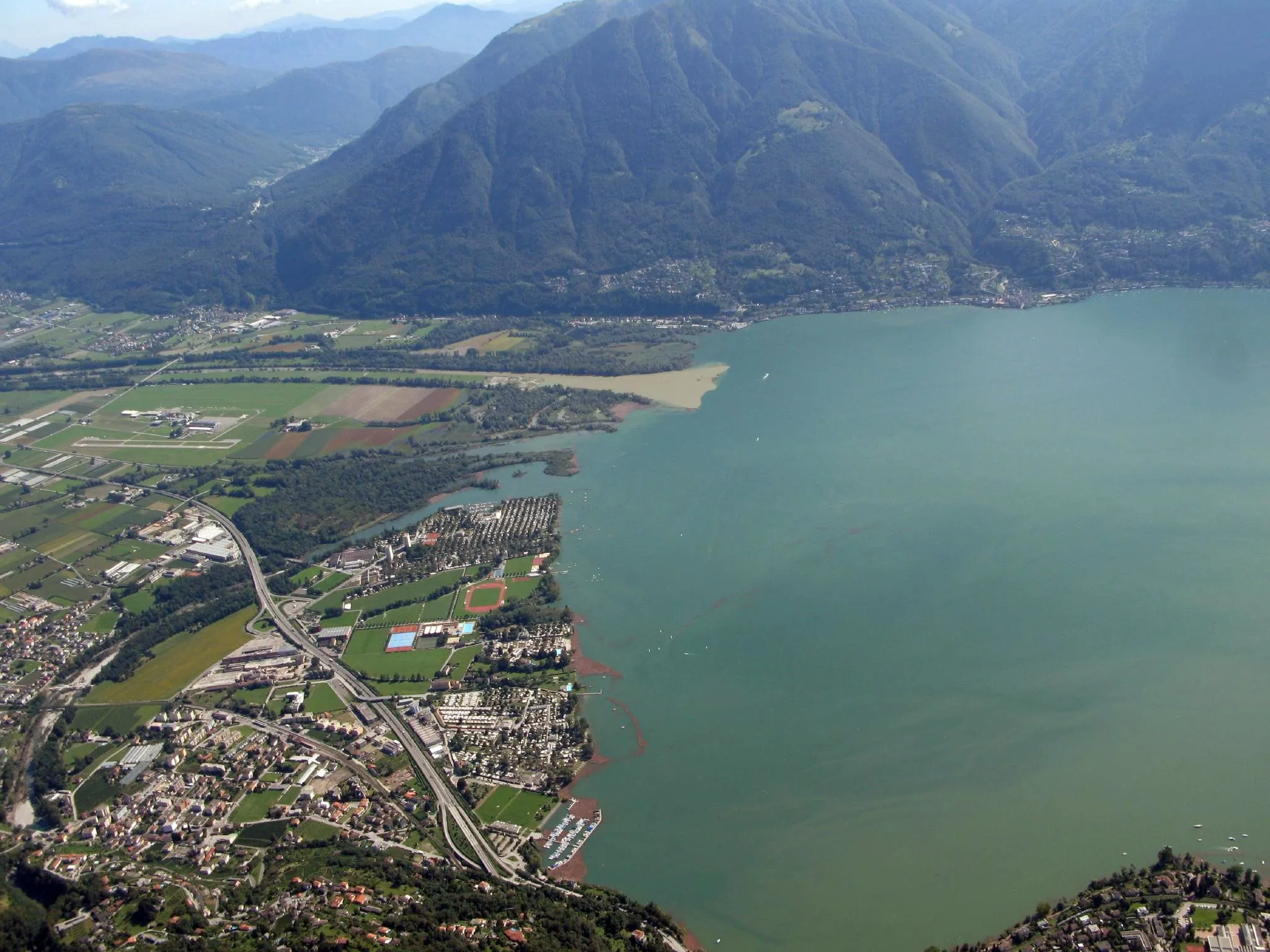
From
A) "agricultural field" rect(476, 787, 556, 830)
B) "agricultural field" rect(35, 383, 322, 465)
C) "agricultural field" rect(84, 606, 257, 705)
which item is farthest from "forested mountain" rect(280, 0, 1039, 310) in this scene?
"agricultural field" rect(476, 787, 556, 830)

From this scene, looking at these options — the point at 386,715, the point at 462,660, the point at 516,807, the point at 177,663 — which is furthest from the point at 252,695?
the point at 516,807

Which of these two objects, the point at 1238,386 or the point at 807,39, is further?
the point at 807,39

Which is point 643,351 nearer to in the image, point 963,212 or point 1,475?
point 963,212

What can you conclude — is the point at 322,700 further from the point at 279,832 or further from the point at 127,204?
the point at 127,204

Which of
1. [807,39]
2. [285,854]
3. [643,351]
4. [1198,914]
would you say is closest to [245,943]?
[285,854]

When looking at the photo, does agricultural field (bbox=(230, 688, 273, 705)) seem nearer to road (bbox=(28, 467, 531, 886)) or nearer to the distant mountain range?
road (bbox=(28, 467, 531, 886))

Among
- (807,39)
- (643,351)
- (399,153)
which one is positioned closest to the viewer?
(643,351)
